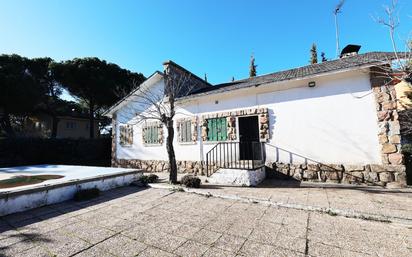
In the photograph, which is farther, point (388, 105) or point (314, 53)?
point (314, 53)

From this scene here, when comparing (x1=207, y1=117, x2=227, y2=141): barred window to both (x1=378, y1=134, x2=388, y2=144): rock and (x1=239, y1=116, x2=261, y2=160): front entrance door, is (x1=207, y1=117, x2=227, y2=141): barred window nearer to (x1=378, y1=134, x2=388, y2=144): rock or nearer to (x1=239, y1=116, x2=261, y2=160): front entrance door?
(x1=239, y1=116, x2=261, y2=160): front entrance door

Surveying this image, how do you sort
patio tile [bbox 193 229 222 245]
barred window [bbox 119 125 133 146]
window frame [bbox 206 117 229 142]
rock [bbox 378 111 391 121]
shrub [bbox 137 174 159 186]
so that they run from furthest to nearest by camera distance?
barred window [bbox 119 125 133 146]
window frame [bbox 206 117 229 142]
shrub [bbox 137 174 159 186]
rock [bbox 378 111 391 121]
patio tile [bbox 193 229 222 245]

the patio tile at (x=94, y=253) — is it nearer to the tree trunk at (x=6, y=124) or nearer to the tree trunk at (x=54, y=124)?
the tree trunk at (x=6, y=124)

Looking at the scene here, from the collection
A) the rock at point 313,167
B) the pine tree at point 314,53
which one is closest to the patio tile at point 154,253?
the rock at point 313,167

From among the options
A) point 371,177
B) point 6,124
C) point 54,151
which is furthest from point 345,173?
point 6,124

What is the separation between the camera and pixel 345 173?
6.16 m

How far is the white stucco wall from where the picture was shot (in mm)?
5957

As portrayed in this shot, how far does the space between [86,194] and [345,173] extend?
7.99 m

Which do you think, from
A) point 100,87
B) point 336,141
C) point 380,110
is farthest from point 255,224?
point 100,87

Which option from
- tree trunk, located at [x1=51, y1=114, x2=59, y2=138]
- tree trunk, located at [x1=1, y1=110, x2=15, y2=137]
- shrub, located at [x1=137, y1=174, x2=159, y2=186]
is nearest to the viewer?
shrub, located at [x1=137, y1=174, x2=159, y2=186]

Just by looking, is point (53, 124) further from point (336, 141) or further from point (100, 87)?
point (336, 141)

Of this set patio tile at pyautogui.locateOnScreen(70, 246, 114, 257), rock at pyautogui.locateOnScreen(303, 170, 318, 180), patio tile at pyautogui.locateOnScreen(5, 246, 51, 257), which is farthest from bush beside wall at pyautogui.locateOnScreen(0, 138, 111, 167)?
rock at pyautogui.locateOnScreen(303, 170, 318, 180)

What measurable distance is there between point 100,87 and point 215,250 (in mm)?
18954

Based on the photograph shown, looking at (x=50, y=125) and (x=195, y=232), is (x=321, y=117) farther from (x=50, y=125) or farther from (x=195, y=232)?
(x=50, y=125)
